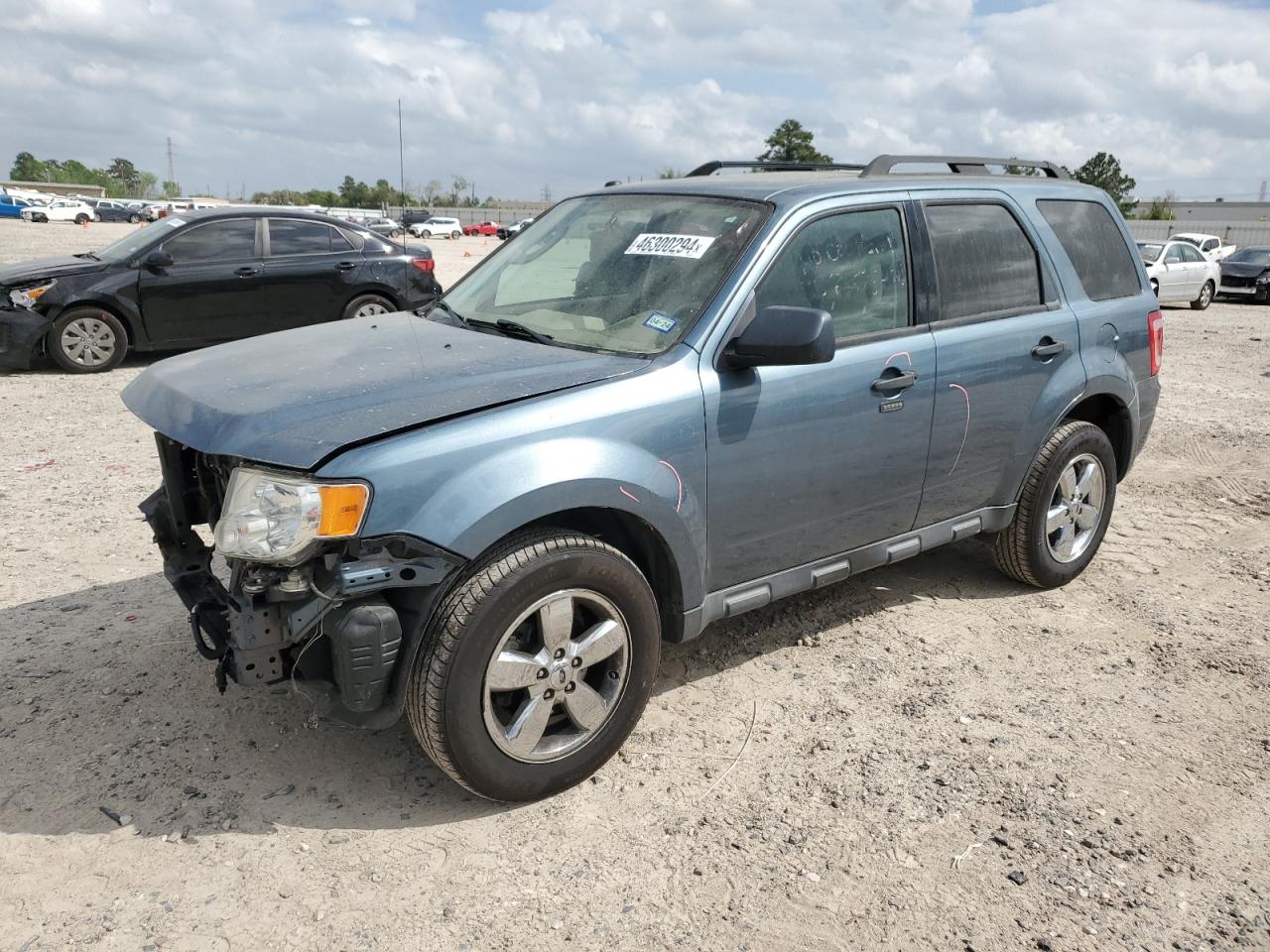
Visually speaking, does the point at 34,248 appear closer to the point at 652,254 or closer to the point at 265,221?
the point at 265,221

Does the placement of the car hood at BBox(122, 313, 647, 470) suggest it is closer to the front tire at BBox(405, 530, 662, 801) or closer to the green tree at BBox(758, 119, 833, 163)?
the front tire at BBox(405, 530, 662, 801)

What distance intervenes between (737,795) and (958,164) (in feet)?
10.0

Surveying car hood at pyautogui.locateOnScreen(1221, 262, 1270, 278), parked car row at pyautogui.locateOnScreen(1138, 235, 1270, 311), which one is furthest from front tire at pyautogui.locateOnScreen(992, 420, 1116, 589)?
car hood at pyautogui.locateOnScreen(1221, 262, 1270, 278)

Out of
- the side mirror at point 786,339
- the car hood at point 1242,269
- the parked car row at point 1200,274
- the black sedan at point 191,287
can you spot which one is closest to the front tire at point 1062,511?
the side mirror at point 786,339

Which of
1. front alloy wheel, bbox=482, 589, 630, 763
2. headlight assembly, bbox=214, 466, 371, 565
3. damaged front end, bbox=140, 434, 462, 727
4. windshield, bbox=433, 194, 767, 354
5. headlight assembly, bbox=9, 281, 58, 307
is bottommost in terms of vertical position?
front alloy wheel, bbox=482, 589, 630, 763

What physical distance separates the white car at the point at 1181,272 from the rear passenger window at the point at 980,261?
1741cm

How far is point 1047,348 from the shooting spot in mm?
4449

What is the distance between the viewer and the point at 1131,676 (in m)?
4.13

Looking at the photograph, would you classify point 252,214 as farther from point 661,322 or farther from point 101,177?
point 101,177

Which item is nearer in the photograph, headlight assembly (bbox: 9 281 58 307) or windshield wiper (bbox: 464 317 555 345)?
windshield wiper (bbox: 464 317 555 345)

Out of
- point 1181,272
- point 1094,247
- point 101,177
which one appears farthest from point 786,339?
point 101,177

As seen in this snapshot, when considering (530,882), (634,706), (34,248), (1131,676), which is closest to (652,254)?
(634,706)

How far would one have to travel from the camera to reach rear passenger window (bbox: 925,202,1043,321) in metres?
4.17

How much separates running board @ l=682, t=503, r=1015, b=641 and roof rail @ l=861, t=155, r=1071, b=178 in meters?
1.54
